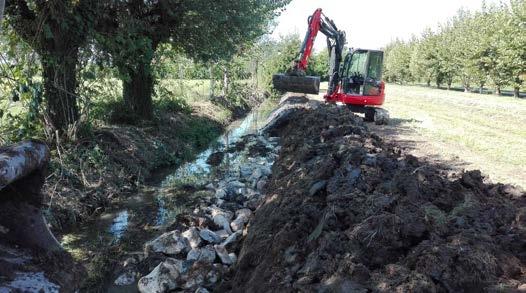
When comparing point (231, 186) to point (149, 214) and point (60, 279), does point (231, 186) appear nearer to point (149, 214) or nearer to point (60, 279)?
point (149, 214)

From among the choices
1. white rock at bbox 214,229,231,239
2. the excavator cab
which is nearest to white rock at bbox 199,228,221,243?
white rock at bbox 214,229,231,239

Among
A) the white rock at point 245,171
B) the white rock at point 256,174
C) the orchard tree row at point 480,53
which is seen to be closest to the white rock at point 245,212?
the white rock at point 256,174

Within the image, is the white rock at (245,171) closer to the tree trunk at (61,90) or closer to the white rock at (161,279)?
the tree trunk at (61,90)

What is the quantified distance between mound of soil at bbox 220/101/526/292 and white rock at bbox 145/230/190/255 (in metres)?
1.07

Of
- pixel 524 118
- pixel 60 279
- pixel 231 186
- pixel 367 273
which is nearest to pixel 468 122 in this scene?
pixel 524 118

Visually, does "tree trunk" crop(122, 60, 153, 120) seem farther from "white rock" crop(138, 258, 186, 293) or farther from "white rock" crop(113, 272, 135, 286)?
"white rock" crop(138, 258, 186, 293)

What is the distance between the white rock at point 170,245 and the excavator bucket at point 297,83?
10.3 m

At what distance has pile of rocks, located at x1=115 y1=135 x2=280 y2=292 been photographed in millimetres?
5379

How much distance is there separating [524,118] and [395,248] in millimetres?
19893

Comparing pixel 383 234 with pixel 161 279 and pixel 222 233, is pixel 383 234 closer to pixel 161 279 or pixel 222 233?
pixel 161 279

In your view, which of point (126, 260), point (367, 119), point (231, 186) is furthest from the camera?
point (367, 119)

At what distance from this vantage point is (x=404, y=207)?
4.41 meters

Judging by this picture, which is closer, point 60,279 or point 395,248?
point 60,279

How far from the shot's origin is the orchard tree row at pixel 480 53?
30875 millimetres
